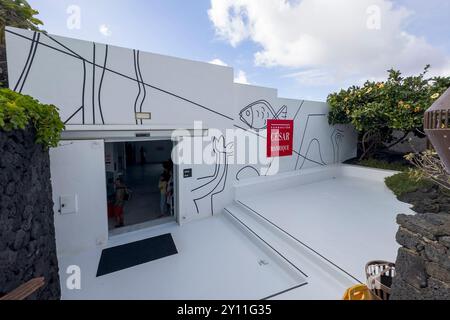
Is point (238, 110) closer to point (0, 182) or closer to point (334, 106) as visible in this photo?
point (334, 106)


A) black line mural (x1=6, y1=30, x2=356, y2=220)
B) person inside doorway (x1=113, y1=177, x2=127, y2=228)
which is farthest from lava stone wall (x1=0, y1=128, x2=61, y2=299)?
person inside doorway (x1=113, y1=177, x2=127, y2=228)

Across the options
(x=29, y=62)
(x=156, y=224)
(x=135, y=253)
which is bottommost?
(x=135, y=253)

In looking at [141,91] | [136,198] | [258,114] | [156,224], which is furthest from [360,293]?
[136,198]

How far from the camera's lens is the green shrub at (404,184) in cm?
584

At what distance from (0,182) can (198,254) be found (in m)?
2.91

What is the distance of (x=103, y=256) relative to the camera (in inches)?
147

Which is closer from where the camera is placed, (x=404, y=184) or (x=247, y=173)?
(x=404, y=184)

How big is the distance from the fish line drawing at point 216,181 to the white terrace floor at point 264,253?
0.52 meters

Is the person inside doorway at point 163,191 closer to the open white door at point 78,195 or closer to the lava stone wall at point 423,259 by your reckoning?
the open white door at point 78,195

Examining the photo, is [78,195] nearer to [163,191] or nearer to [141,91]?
[163,191]

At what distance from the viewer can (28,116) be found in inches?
84.2

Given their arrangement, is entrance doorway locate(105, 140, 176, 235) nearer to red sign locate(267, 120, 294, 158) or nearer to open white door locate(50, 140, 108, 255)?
open white door locate(50, 140, 108, 255)

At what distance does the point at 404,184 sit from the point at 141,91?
7.64m

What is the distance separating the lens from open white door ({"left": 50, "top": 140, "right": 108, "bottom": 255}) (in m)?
3.65
